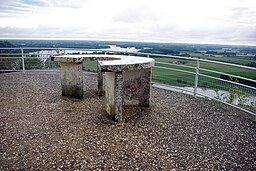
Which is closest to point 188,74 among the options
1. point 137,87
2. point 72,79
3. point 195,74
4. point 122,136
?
point 195,74

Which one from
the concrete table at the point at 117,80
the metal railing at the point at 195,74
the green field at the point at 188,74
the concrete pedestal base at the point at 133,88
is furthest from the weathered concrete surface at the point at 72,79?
the green field at the point at 188,74

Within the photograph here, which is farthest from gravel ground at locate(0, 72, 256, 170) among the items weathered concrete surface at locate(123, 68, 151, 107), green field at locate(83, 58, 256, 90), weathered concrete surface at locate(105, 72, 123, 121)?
green field at locate(83, 58, 256, 90)

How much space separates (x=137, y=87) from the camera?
491 centimetres

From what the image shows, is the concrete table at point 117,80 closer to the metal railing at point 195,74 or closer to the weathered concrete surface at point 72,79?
the weathered concrete surface at point 72,79

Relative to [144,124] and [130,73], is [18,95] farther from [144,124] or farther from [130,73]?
[144,124]

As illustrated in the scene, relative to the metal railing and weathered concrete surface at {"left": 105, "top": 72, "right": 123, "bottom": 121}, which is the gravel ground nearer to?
weathered concrete surface at {"left": 105, "top": 72, "right": 123, "bottom": 121}

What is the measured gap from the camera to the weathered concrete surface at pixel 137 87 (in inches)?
189

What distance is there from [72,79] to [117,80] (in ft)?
6.25

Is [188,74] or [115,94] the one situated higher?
[188,74]

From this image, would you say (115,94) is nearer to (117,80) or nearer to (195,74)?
(117,80)

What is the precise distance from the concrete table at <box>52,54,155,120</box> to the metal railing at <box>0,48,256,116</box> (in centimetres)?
142

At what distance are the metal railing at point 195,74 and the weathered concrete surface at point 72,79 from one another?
2.33 meters

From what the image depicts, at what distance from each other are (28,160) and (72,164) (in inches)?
23.5

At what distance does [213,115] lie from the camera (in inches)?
181
